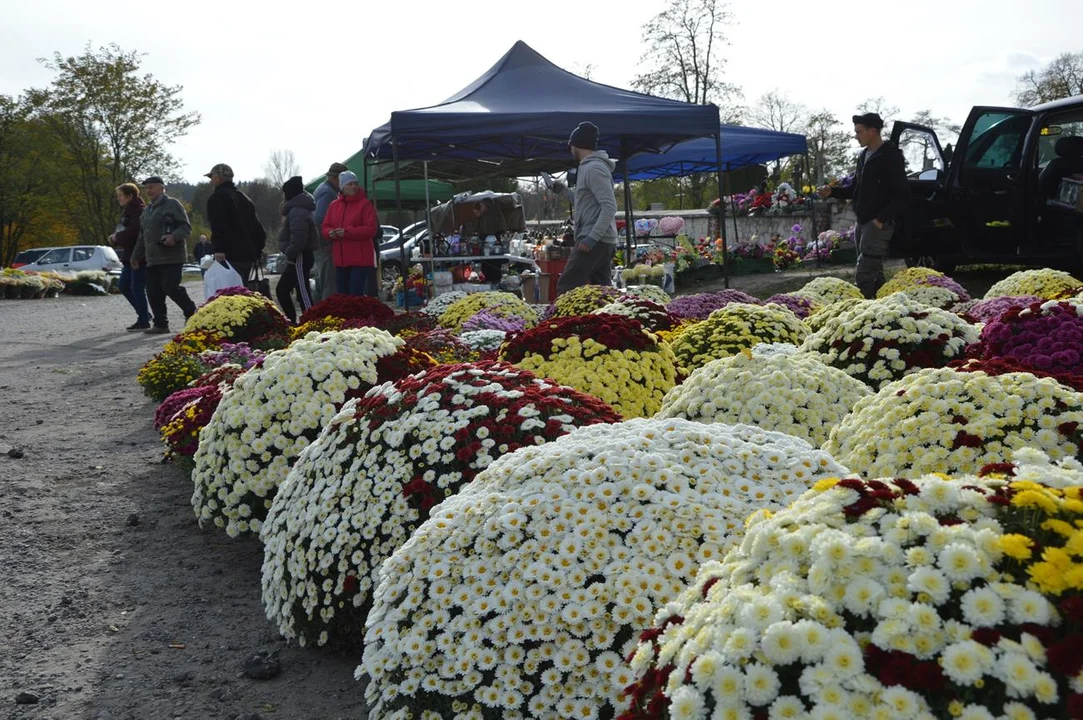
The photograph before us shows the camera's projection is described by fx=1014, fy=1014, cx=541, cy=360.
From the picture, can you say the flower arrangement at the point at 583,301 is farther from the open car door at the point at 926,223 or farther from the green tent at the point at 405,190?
the green tent at the point at 405,190

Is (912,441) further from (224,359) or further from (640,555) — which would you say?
(224,359)

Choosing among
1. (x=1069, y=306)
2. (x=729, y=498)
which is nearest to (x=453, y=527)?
(x=729, y=498)

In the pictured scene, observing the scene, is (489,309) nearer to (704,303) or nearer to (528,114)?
(704,303)

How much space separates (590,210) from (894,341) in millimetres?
4287

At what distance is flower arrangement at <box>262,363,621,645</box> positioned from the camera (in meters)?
3.10

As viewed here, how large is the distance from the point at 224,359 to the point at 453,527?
5.86m

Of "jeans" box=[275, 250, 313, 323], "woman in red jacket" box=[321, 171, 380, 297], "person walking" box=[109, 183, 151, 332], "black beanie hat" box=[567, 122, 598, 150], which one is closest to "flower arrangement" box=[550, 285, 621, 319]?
"black beanie hat" box=[567, 122, 598, 150]

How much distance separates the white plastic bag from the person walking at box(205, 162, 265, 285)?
0.41 feet

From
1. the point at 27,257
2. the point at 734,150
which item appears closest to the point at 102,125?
the point at 27,257

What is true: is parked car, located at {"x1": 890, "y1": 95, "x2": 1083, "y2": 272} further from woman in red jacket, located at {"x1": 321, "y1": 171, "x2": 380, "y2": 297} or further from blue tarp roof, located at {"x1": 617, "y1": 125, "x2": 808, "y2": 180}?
blue tarp roof, located at {"x1": 617, "y1": 125, "x2": 808, "y2": 180}

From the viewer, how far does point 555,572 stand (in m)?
2.31

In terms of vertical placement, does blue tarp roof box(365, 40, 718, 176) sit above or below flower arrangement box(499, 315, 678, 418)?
above

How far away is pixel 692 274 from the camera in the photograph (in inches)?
707

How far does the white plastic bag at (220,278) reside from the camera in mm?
11469
